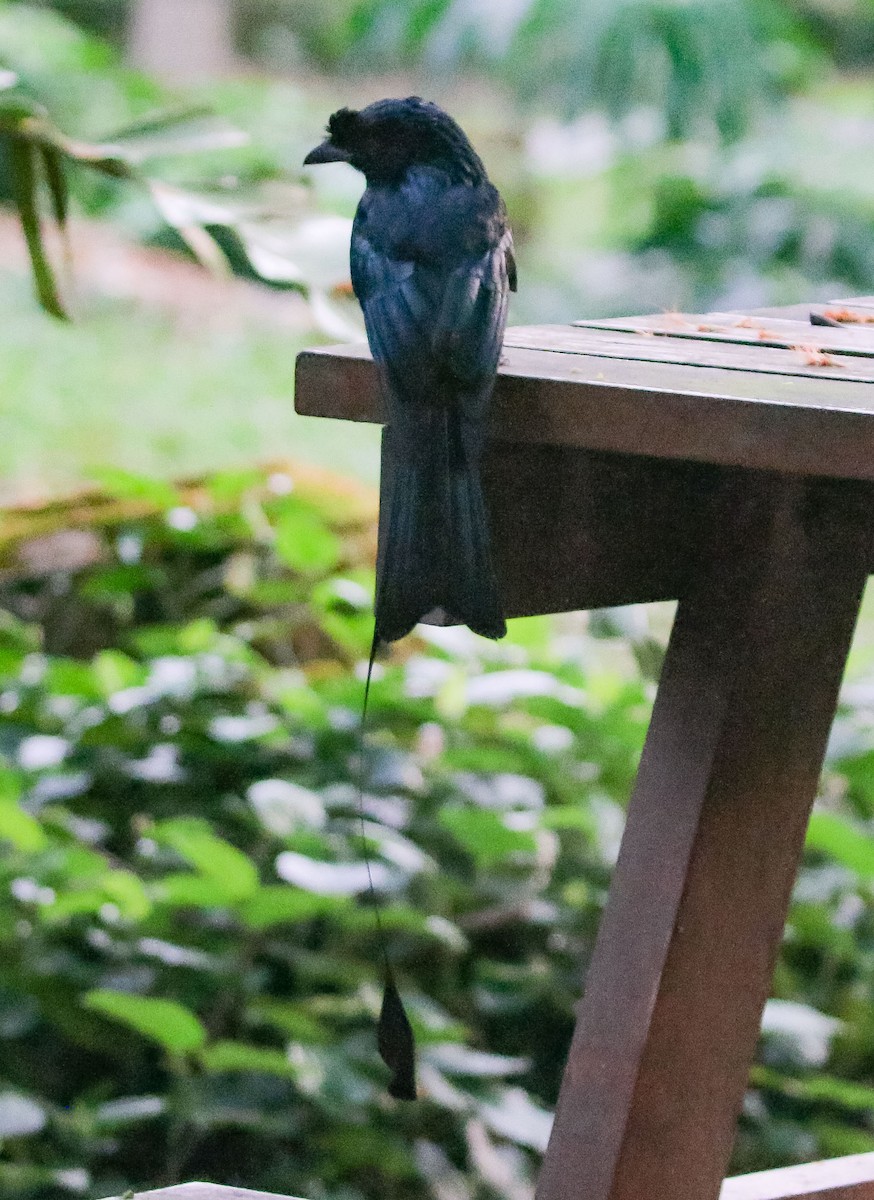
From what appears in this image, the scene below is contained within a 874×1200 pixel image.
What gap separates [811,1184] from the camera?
1354 millimetres

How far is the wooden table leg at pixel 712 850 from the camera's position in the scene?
1.12m

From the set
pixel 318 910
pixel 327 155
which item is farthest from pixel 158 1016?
pixel 327 155

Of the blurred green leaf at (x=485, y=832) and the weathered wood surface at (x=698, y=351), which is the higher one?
the weathered wood surface at (x=698, y=351)

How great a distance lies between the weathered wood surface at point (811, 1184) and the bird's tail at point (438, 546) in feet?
2.01

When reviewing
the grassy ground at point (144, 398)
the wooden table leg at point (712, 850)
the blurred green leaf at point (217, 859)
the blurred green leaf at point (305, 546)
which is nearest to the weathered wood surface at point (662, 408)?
the wooden table leg at point (712, 850)

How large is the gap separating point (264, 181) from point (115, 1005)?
109cm

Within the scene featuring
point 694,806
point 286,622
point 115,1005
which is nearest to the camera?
point 694,806

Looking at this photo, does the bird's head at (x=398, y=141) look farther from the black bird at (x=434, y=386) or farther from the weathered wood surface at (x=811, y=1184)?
the weathered wood surface at (x=811, y=1184)

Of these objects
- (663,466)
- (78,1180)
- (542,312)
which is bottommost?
(542,312)

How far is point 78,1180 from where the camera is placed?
1747 mm

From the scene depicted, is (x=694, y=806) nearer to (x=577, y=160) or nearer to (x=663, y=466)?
(x=663, y=466)

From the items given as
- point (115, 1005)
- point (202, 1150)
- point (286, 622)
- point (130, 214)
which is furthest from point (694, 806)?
point (130, 214)

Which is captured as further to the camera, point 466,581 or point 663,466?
point 663,466

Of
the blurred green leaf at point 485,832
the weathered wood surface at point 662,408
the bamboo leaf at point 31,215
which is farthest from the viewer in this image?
the bamboo leaf at point 31,215
